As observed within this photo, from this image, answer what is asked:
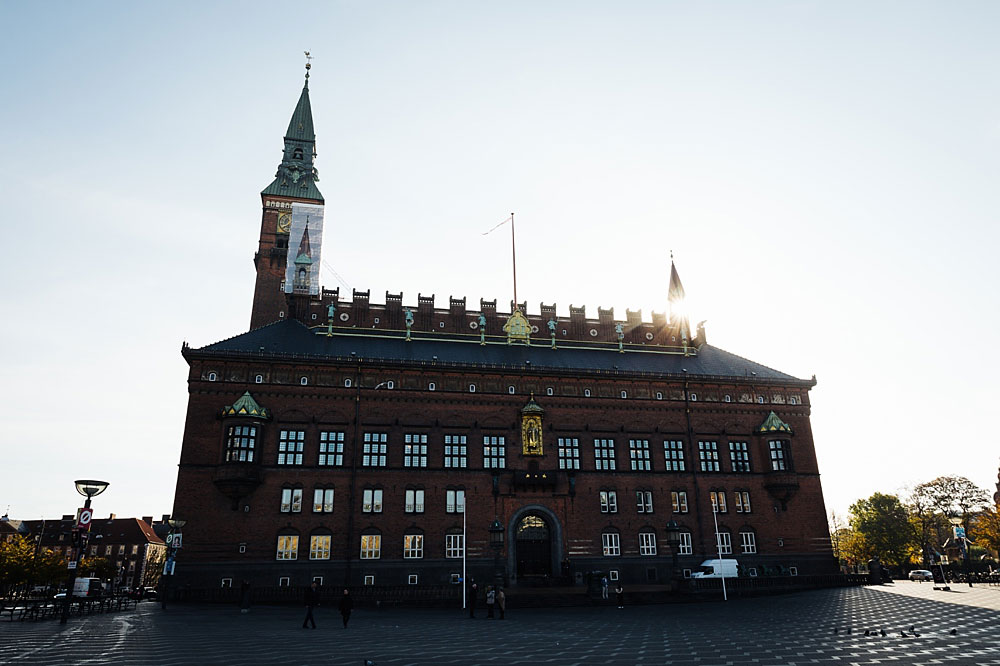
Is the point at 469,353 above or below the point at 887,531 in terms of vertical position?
above

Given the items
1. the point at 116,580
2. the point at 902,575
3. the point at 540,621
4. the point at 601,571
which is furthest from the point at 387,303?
the point at 116,580

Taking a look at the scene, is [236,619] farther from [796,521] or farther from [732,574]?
[796,521]

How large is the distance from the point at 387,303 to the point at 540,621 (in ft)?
98.2

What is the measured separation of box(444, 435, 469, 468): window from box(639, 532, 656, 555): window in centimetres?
1392

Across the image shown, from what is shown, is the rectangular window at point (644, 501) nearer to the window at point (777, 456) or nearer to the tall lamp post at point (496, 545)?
the window at point (777, 456)

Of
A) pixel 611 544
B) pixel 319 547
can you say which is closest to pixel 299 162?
pixel 319 547

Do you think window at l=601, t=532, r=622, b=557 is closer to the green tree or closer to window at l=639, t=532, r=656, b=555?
window at l=639, t=532, r=656, b=555

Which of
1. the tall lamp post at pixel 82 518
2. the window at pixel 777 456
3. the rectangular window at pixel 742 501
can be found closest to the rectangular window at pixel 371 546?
the tall lamp post at pixel 82 518

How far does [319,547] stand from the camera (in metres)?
40.5

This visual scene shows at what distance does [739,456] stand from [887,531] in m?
38.8

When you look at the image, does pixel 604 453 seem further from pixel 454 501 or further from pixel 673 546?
pixel 454 501

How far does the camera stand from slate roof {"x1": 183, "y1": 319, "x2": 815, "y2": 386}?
4456 centimetres

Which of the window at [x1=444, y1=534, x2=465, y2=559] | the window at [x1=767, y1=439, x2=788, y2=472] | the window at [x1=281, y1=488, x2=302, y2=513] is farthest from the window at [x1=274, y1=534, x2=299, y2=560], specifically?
the window at [x1=767, y1=439, x2=788, y2=472]

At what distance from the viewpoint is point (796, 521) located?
160 ft
